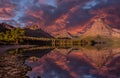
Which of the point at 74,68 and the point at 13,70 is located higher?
the point at 13,70

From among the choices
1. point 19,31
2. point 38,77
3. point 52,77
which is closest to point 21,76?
point 38,77

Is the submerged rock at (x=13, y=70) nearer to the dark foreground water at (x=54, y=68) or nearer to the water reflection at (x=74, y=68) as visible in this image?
the dark foreground water at (x=54, y=68)

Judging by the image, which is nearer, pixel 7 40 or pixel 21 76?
pixel 21 76

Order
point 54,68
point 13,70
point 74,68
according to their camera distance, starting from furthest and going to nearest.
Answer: point 74,68 < point 54,68 < point 13,70

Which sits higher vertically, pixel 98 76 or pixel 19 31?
pixel 19 31

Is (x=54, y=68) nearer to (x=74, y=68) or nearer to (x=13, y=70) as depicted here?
(x=74, y=68)

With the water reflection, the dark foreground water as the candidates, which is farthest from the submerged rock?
the water reflection

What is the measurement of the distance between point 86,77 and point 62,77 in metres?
2.98

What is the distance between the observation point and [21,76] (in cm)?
2866

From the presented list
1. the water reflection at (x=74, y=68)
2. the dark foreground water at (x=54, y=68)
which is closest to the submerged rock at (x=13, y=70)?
the dark foreground water at (x=54, y=68)

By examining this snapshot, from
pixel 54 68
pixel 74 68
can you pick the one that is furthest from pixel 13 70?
pixel 74 68

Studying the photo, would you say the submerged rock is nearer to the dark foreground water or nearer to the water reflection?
the dark foreground water

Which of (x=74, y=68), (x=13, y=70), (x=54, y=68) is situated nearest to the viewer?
(x=13, y=70)

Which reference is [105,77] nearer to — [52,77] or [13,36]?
[52,77]
